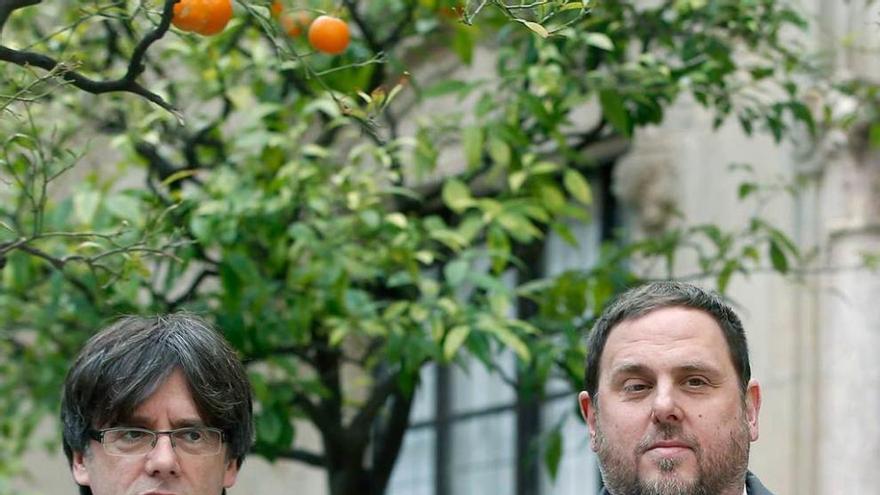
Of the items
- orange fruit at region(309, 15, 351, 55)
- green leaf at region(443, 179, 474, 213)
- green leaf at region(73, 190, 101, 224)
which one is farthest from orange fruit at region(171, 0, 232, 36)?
green leaf at region(443, 179, 474, 213)

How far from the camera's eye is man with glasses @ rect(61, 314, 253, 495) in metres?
4.69

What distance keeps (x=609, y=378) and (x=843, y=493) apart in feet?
14.9

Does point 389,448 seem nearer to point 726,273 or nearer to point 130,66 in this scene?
point 726,273

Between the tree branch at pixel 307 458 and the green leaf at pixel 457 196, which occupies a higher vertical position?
the green leaf at pixel 457 196

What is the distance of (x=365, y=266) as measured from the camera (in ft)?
24.8

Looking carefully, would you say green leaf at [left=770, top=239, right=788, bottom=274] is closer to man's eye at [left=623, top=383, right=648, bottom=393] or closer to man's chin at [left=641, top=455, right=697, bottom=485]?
man's eye at [left=623, top=383, right=648, bottom=393]

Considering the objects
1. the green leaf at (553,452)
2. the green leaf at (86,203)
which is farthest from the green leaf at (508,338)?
the green leaf at (86,203)

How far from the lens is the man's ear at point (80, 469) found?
4.86 meters

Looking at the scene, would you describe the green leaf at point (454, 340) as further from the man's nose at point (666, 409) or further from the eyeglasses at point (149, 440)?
the man's nose at point (666, 409)

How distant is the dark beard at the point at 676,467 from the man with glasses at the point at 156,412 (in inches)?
35.0

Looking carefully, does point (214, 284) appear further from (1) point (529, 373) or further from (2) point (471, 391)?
(1) point (529, 373)

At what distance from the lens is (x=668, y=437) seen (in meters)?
4.52

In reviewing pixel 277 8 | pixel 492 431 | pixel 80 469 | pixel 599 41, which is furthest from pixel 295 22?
pixel 492 431

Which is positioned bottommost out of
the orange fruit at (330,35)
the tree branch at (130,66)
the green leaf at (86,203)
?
the tree branch at (130,66)
